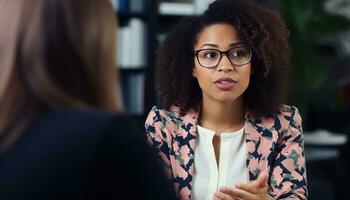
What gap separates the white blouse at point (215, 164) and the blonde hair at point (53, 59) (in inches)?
28.6

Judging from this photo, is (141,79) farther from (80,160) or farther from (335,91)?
(80,160)

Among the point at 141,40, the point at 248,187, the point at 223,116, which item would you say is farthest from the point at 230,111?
the point at 141,40

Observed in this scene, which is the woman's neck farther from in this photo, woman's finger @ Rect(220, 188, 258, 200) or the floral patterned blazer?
woman's finger @ Rect(220, 188, 258, 200)

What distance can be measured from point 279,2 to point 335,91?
0.69 m

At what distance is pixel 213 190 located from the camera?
1722 mm

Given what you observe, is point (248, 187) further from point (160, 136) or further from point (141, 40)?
point (141, 40)

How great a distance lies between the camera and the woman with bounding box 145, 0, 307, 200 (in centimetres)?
174

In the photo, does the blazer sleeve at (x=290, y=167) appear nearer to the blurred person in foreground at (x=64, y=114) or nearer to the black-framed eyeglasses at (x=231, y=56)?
the black-framed eyeglasses at (x=231, y=56)

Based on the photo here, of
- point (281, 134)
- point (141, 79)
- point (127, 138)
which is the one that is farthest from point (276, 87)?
point (141, 79)

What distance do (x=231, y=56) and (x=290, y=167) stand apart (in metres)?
0.33

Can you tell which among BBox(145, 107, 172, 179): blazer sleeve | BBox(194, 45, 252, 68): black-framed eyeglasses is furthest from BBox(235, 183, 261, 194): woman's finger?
BBox(194, 45, 252, 68): black-framed eyeglasses

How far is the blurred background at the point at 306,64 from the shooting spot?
3939mm

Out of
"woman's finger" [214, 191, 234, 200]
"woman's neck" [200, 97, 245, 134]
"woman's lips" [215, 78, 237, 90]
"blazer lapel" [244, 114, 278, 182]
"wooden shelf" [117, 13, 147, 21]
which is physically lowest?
"woman's finger" [214, 191, 234, 200]

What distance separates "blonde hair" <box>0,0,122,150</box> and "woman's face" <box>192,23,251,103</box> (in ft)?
2.31
